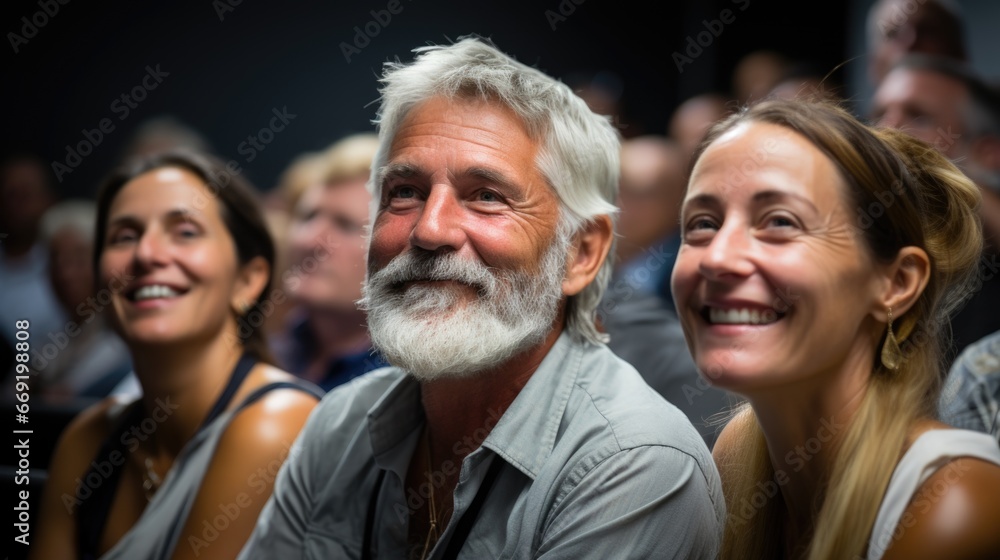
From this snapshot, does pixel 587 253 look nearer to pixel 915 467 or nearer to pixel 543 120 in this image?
pixel 543 120

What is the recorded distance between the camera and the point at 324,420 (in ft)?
6.22

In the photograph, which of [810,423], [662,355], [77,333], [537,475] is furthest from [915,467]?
[77,333]

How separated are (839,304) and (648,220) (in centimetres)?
186

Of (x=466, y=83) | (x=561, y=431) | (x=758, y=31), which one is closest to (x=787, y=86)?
(x=758, y=31)

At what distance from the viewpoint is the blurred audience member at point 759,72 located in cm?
379

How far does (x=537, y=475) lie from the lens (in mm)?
1494

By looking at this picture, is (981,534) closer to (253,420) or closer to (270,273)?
(253,420)

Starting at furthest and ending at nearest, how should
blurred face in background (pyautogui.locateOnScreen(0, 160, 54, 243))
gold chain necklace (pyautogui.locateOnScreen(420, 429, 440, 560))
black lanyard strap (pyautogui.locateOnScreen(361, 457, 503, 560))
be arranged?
blurred face in background (pyautogui.locateOnScreen(0, 160, 54, 243)) → gold chain necklace (pyautogui.locateOnScreen(420, 429, 440, 560)) → black lanyard strap (pyautogui.locateOnScreen(361, 457, 503, 560))

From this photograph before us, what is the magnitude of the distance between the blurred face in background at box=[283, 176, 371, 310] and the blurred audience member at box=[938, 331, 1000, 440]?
185 cm

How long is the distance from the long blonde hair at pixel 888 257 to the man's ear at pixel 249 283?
131 centimetres

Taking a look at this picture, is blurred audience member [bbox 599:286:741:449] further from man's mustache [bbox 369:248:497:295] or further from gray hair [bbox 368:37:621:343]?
man's mustache [bbox 369:248:497:295]

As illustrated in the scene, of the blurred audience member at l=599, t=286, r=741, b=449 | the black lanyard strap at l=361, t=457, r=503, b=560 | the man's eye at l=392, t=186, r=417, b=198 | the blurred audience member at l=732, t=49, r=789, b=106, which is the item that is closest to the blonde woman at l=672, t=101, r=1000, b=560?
the black lanyard strap at l=361, t=457, r=503, b=560

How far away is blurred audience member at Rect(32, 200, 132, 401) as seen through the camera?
324cm

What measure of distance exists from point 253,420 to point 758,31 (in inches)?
121
